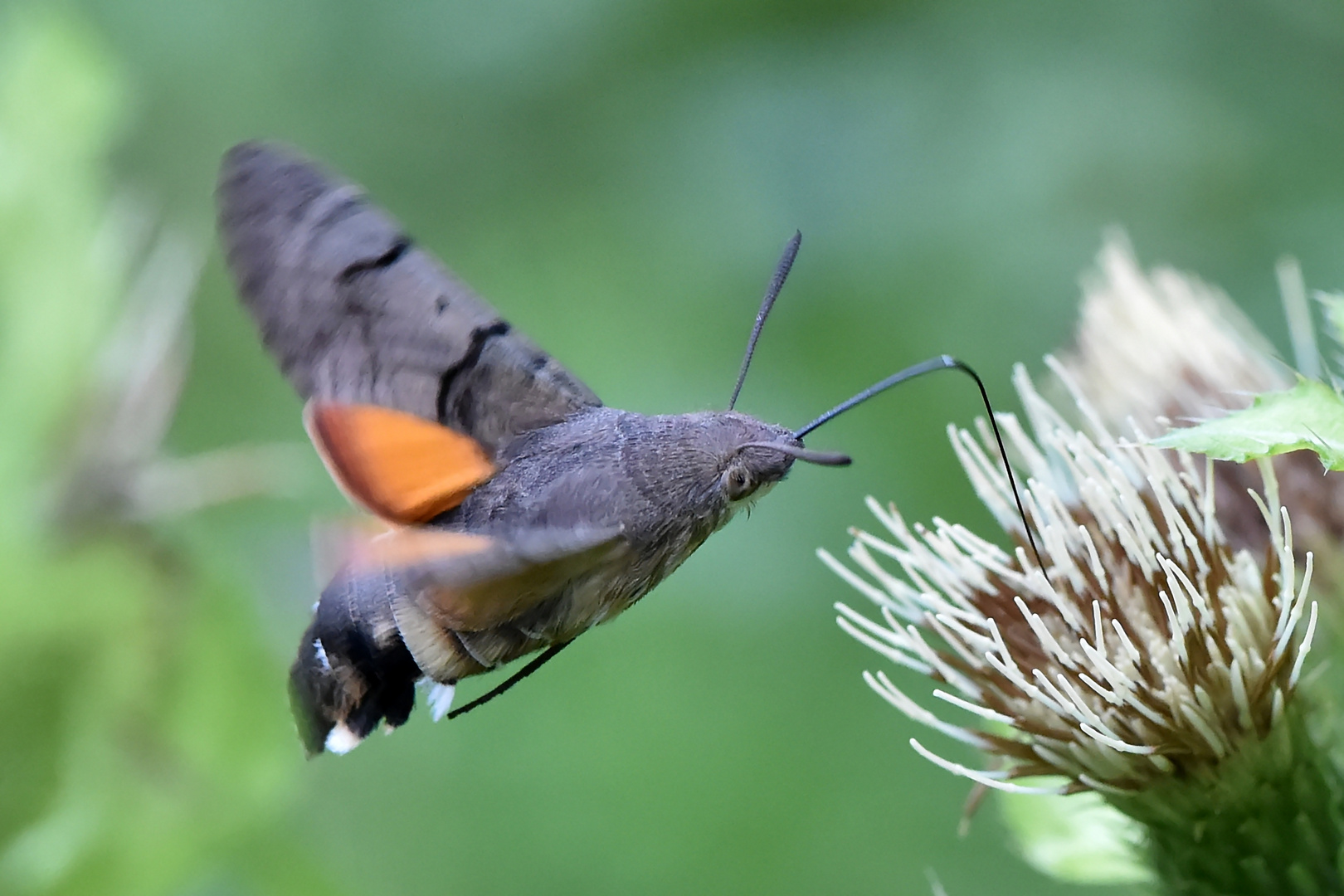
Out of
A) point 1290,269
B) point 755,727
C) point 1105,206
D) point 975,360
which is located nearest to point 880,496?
point 975,360

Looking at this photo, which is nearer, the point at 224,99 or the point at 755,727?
the point at 755,727

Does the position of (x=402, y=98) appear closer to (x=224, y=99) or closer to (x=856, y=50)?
(x=224, y=99)

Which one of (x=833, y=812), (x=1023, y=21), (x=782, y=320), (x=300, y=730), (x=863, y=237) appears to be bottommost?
(x=833, y=812)

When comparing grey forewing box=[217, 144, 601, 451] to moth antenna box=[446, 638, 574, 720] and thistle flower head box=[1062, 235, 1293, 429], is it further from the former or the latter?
thistle flower head box=[1062, 235, 1293, 429]

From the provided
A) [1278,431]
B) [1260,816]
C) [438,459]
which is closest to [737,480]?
[438,459]

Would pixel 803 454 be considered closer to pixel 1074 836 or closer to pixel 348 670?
pixel 348 670

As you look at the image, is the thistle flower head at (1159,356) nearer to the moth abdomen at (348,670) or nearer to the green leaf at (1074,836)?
the green leaf at (1074,836)

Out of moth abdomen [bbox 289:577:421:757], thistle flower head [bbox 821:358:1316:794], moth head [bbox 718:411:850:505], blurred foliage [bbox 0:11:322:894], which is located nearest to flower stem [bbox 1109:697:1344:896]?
thistle flower head [bbox 821:358:1316:794]
